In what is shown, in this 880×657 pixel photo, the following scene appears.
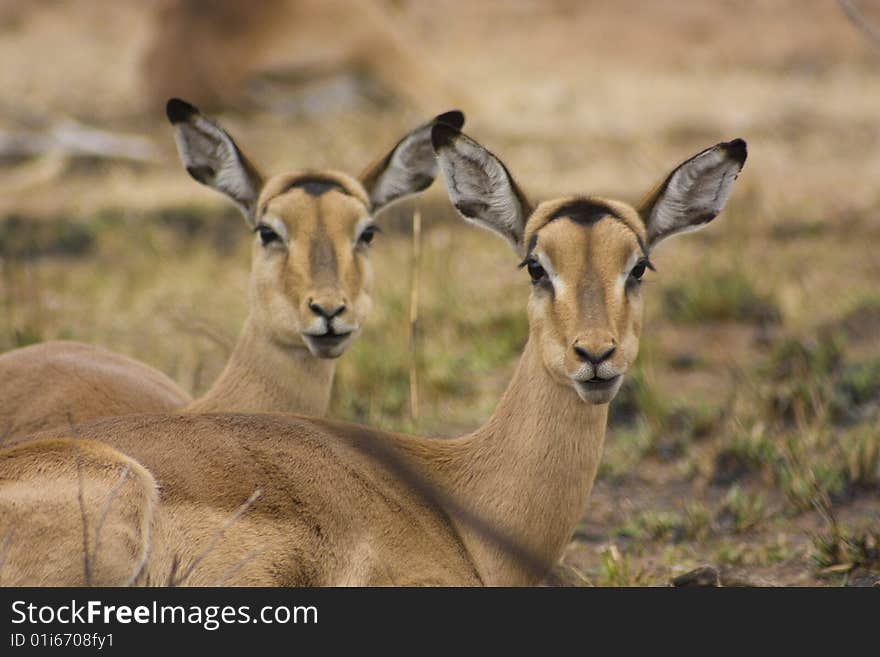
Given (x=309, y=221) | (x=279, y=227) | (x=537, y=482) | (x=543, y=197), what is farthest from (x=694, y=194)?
(x=543, y=197)

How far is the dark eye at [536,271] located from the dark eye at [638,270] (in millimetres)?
298

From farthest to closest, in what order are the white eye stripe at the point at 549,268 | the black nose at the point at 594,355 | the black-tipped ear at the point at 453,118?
the black-tipped ear at the point at 453,118, the white eye stripe at the point at 549,268, the black nose at the point at 594,355

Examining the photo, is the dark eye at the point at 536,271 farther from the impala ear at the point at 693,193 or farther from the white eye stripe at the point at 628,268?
the impala ear at the point at 693,193

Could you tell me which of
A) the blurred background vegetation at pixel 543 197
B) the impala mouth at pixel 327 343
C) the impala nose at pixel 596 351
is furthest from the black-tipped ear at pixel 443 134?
the blurred background vegetation at pixel 543 197

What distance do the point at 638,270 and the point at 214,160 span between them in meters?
2.33

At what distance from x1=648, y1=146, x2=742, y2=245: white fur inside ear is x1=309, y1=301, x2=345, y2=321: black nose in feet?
4.24

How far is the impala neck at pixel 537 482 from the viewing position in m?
5.20

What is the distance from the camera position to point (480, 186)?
5.59 meters

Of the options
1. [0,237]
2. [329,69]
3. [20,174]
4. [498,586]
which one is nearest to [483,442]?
[498,586]

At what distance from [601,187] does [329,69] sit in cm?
352

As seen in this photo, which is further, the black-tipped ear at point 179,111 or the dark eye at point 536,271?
the black-tipped ear at point 179,111

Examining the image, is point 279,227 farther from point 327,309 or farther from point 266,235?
point 327,309

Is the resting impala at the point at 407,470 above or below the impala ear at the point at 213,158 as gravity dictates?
below

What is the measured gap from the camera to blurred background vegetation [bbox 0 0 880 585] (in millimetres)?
6875
